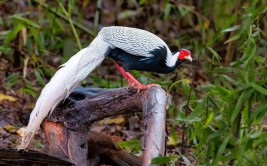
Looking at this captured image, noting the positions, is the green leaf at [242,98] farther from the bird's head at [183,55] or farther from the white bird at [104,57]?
the bird's head at [183,55]

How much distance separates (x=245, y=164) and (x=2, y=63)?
4351mm

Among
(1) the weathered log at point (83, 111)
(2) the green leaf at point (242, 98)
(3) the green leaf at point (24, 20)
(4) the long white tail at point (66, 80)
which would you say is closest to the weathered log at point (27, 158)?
(4) the long white tail at point (66, 80)

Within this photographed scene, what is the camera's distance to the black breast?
4.10 metres

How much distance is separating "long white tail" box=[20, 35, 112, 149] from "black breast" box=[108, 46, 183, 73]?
0.27 ft

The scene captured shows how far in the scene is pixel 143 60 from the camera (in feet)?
13.5

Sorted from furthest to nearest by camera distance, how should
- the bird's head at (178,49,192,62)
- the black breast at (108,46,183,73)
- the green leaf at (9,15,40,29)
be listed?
the green leaf at (9,15,40,29), the bird's head at (178,49,192,62), the black breast at (108,46,183,73)

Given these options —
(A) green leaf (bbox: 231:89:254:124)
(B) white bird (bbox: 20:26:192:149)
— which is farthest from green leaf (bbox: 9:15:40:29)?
(A) green leaf (bbox: 231:89:254:124)

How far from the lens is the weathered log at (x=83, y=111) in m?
4.07

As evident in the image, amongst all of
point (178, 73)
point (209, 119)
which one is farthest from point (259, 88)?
point (178, 73)

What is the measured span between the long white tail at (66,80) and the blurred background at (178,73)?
0.56 meters

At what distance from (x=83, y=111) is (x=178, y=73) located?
2942mm

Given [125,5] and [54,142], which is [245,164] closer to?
[54,142]

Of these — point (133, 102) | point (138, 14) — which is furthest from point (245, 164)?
point (138, 14)

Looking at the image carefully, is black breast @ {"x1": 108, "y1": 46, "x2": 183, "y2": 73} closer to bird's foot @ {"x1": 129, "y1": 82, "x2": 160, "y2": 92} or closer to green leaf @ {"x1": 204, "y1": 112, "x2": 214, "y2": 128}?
bird's foot @ {"x1": 129, "y1": 82, "x2": 160, "y2": 92}
